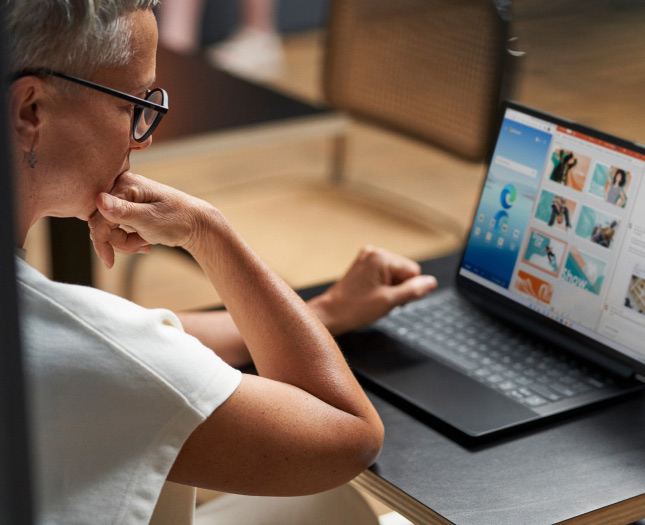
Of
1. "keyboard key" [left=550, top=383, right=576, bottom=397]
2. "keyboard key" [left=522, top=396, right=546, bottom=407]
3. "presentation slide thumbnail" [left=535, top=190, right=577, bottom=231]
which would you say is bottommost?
"keyboard key" [left=522, top=396, right=546, bottom=407]

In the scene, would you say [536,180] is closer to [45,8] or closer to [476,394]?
[476,394]

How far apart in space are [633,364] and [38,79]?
771mm

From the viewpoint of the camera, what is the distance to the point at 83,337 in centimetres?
82

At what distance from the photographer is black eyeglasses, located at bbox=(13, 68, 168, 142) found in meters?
0.85

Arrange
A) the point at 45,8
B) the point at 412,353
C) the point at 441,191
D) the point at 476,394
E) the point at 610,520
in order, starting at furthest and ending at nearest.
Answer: the point at 441,191, the point at 412,353, the point at 476,394, the point at 610,520, the point at 45,8

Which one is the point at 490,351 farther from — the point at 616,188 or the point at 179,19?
the point at 179,19

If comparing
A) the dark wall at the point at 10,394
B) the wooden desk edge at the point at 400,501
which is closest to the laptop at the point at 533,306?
the wooden desk edge at the point at 400,501

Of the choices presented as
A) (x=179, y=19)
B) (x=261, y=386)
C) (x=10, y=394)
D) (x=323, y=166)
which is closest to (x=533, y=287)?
(x=261, y=386)

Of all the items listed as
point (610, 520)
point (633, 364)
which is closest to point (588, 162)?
point (633, 364)

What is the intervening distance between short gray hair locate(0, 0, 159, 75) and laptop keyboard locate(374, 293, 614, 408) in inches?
23.6

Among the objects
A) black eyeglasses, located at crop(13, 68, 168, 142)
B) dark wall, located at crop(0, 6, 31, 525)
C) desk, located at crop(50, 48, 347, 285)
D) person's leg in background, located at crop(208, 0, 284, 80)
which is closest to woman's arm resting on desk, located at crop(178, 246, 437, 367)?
black eyeglasses, located at crop(13, 68, 168, 142)

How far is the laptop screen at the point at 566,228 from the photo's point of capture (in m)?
1.18

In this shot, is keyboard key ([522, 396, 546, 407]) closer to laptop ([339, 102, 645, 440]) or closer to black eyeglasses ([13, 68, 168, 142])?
laptop ([339, 102, 645, 440])

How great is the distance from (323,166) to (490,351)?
2.84 meters
